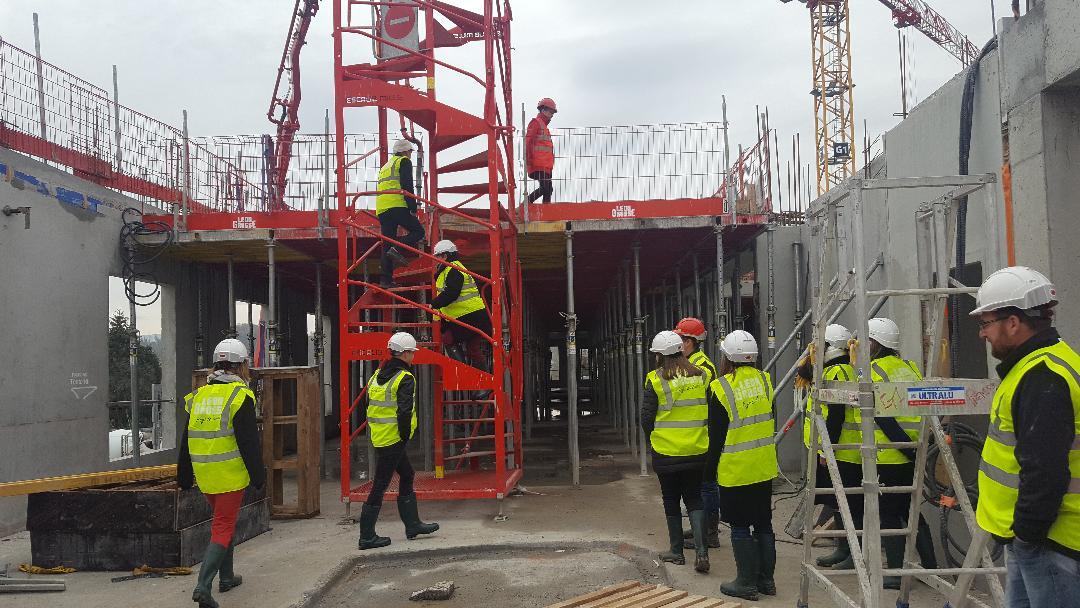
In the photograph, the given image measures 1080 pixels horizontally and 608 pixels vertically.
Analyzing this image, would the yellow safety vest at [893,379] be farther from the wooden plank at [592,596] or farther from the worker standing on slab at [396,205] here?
the worker standing on slab at [396,205]

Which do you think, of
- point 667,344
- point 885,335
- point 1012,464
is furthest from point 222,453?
point 1012,464

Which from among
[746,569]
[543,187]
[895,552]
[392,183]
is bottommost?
[746,569]

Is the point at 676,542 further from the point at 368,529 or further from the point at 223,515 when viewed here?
the point at 223,515

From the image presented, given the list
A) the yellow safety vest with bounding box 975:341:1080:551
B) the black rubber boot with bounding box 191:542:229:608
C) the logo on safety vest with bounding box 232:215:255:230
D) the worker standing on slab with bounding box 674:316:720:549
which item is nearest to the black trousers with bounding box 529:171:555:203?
the logo on safety vest with bounding box 232:215:255:230

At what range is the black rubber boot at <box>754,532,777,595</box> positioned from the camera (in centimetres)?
561

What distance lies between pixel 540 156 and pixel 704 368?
5151 mm

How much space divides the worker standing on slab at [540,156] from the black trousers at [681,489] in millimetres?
5530

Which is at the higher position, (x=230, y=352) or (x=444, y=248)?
(x=444, y=248)

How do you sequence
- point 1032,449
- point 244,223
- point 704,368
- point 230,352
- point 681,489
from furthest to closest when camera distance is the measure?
point 244,223 → point 704,368 → point 681,489 → point 230,352 → point 1032,449

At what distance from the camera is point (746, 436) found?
5.47 meters

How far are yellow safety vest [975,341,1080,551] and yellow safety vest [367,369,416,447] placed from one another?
200 inches

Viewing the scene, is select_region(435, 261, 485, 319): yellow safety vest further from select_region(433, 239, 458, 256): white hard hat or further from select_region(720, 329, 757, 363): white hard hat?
select_region(720, 329, 757, 363): white hard hat

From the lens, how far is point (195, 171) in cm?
1220

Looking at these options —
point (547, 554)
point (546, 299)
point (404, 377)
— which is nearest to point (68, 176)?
point (404, 377)
